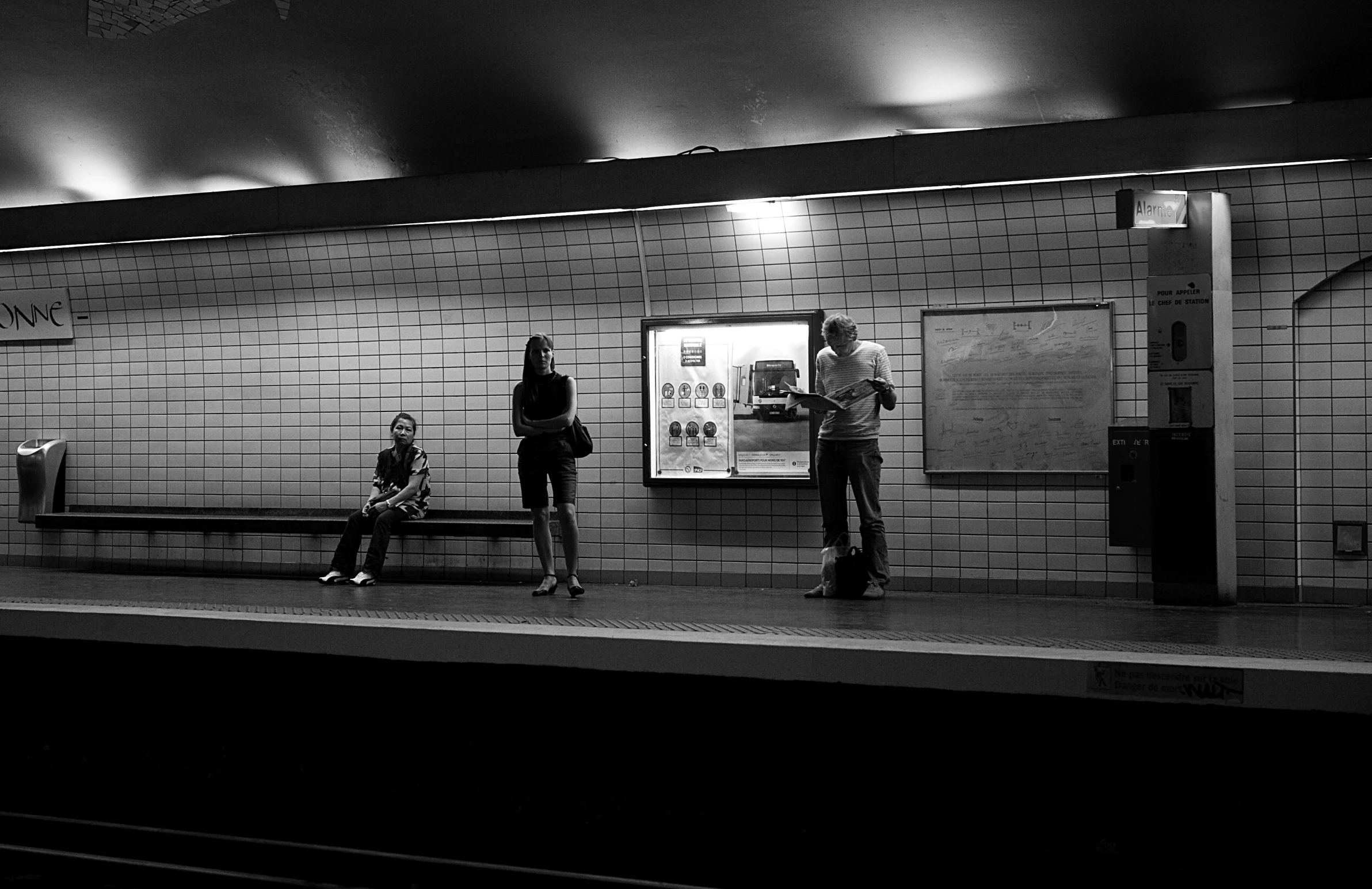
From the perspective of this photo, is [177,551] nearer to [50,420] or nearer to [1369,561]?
[50,420]

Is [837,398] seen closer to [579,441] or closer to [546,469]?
[579,441]

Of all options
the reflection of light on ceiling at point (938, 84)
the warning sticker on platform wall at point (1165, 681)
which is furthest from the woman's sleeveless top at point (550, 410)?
the warning sticker on platform wall at point (1165, 681)

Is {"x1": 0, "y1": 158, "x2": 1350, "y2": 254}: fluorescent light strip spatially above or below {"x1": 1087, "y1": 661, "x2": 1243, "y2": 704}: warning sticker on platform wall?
above

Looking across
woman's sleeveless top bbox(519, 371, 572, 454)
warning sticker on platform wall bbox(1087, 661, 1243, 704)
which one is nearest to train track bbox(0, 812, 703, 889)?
warning sticker on platform wall bbox(1087, 661, 1243, 704)

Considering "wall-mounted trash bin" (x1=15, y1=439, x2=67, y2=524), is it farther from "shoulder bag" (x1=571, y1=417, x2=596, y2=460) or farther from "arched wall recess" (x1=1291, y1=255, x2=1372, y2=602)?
"arched wall recess" (x1=1291, y1=255, x2=1372, y2=602)

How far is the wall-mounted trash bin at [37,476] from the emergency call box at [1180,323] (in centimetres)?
813

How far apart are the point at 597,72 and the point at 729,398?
221cm

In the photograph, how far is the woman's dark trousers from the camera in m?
8.12

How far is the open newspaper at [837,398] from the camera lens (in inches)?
267

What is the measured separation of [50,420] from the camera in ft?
31.8

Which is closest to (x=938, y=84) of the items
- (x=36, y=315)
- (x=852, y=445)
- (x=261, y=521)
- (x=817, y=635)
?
(x=852, y=445)

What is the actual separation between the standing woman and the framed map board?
2.30m

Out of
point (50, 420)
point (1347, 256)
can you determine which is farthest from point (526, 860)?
point (50, 420)

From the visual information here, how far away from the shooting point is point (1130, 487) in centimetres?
695
